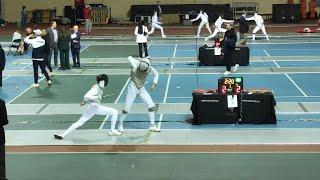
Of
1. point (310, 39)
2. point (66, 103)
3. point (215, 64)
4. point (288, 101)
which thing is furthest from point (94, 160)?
point (310, 39)

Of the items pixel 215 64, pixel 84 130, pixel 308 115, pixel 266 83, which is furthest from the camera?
pixel 215 64

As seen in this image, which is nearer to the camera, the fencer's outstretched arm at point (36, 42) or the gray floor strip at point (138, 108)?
the gray floor strip at point (138, 108)

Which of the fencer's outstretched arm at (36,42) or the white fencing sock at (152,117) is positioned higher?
the fencer's outstretched arm at (36,42)

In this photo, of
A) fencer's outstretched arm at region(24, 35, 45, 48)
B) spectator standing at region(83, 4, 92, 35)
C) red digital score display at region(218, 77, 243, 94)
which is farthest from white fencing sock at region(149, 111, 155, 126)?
spectator standing at region(83, 4, 92, 35)

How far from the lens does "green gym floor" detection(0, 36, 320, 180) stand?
36.8ft

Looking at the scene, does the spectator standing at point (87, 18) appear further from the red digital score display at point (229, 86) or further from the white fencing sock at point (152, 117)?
the white fencing sock at point (152, 117)

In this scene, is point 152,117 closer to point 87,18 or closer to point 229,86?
point 229,86

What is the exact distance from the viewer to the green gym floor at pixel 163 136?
36.8ft

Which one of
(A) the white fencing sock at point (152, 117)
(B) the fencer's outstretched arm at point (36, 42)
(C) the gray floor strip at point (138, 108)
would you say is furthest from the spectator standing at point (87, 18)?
(A) the white fencing sock at point (152, 117)

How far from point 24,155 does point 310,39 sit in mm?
29515

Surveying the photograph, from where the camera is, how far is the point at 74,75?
969 inches

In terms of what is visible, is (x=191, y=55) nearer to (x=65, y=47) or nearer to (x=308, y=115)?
(x=65, y=47)

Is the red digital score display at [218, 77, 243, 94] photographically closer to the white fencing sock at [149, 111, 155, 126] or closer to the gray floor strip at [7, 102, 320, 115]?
the gray floor strip at [7, 102, 320, 115]

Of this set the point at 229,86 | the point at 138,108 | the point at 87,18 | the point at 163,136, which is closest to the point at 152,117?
the point at 163,136
